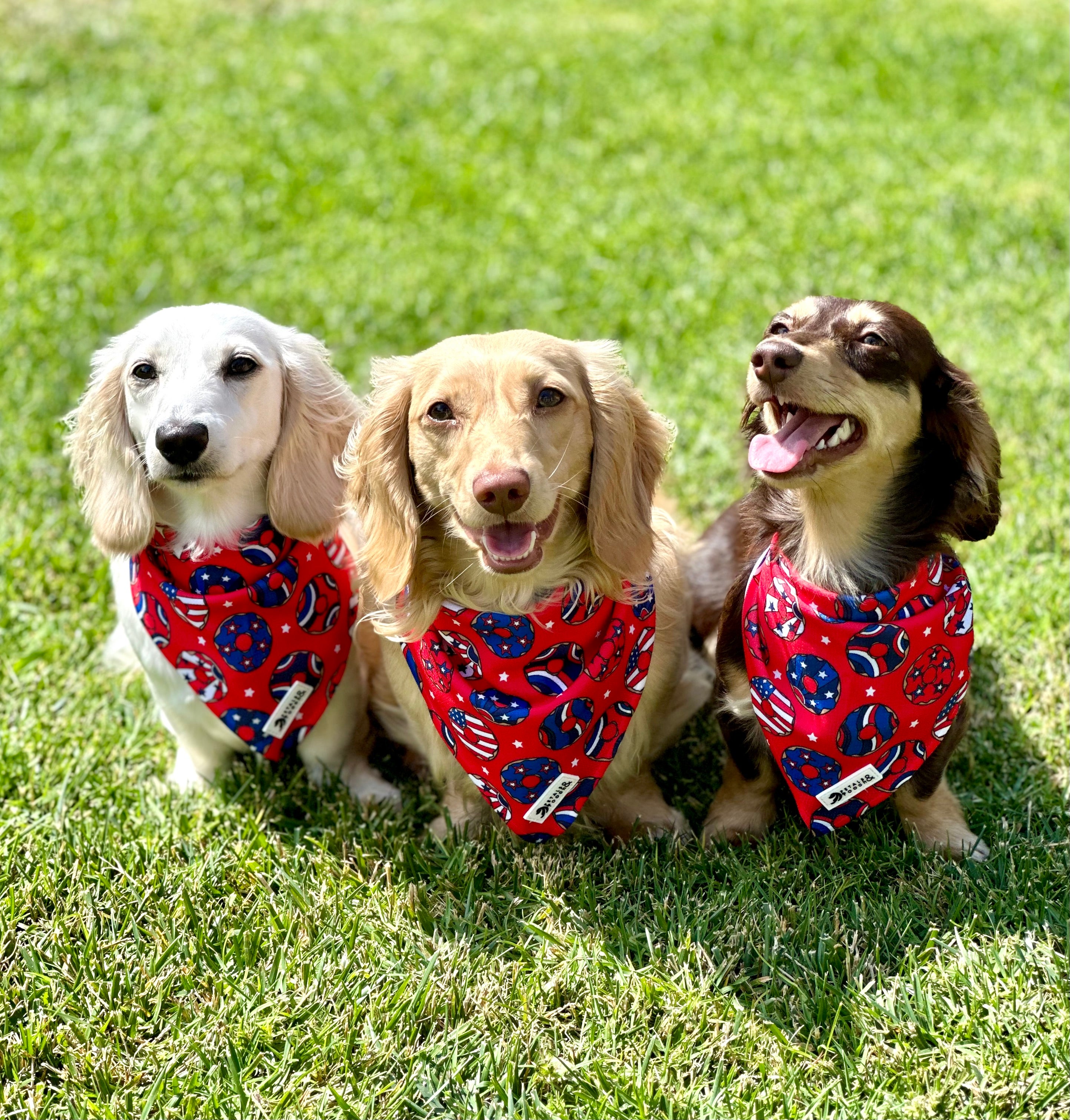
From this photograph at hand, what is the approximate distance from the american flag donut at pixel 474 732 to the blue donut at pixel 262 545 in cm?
69

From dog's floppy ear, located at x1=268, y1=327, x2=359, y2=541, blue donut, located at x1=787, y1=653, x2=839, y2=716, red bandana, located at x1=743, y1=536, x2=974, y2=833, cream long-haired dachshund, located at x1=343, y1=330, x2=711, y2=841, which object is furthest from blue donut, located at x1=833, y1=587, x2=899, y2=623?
dog's floppy ear, located at x1=268, y1=327, x2=359, y2=541

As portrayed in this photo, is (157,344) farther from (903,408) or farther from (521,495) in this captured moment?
A: (903,408)

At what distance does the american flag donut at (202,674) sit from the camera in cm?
340

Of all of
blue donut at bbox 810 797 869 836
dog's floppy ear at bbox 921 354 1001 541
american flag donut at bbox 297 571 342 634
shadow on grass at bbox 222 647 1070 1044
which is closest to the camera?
dog's floppy ear at bbox 921 354 1001 541

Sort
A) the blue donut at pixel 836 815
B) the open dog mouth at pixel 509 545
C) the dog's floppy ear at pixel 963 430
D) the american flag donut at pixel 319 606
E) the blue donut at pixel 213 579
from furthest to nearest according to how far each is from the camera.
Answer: the american flag donut at pixel 319 606, the blue donut at pixel 213 579, the blue donut at pixel 836 815, the dog's floppy ear at pixel 963 430, the open dog mouth at pixel 509 545

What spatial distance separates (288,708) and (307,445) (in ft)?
2.61

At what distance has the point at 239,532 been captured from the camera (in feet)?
11.1

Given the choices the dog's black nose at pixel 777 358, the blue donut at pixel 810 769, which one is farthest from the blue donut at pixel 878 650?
the dog's black nose at pixel 777 358

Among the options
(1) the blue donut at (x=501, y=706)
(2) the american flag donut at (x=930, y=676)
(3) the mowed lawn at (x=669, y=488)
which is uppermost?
(2) the american flag donut at (x=930, y=676)

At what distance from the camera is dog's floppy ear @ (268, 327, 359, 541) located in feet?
10.8

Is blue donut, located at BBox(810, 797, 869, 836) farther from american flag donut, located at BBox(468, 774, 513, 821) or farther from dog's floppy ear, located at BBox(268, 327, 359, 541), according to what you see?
dog's floppy ear, located at BBox(268, 327, 359, 541)

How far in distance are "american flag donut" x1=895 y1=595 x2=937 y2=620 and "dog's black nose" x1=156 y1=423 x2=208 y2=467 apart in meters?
1.83

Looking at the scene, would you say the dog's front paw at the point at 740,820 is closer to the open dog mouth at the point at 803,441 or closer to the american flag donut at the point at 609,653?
the american flag donut at the point at 609,653

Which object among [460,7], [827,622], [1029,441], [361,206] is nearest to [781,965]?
[827,622]
